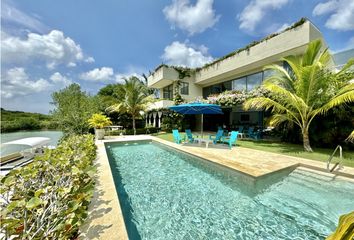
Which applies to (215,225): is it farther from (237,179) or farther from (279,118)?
(279,118)

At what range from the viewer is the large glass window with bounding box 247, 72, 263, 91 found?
51.4 ft

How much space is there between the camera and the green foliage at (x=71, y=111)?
1534 centimetres

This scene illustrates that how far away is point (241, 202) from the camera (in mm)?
4496

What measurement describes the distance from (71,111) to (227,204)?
54.4 feet

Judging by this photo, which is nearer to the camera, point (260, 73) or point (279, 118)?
point (279, 118)

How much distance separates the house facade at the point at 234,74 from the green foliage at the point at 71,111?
8346mm

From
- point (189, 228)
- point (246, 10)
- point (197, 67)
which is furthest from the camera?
point (197, 67)

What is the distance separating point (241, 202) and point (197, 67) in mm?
18871

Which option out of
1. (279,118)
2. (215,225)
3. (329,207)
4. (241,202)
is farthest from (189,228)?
(279,118)

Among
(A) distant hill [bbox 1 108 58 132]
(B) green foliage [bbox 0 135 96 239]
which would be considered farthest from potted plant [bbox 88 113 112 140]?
(A) distant hill [bbox 1 108 58 132]

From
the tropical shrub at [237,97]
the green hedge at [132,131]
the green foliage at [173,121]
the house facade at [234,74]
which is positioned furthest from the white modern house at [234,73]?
the green hedge at [132,131]

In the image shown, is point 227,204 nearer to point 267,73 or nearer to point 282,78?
point 282,78

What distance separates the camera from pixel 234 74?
57.7ft

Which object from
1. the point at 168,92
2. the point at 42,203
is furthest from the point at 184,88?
the point at 42,203
